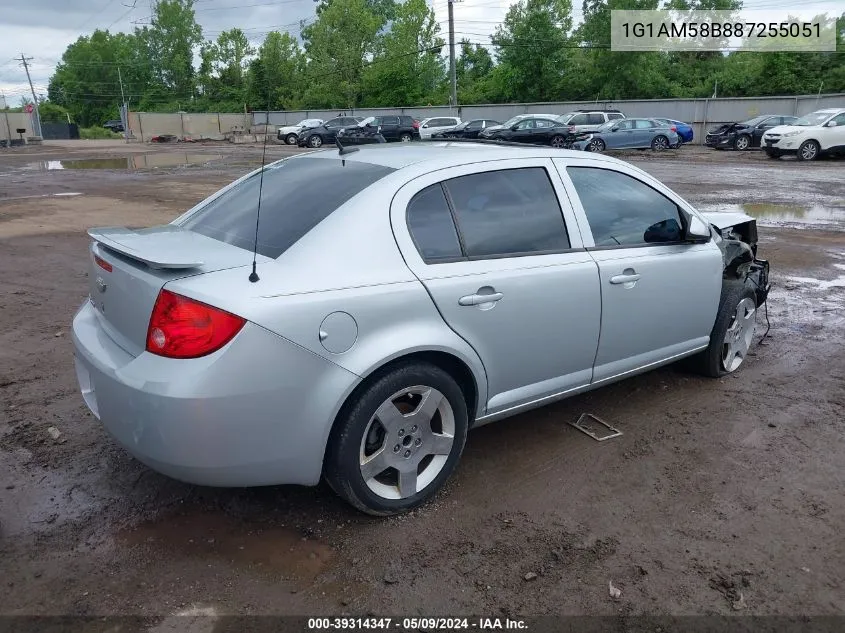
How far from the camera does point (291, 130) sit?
137ft

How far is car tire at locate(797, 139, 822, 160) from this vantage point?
24.4 metres

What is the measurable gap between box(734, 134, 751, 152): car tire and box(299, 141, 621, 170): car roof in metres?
30.6

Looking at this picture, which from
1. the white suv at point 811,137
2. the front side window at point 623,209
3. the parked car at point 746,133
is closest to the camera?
the front side window at point 623,209

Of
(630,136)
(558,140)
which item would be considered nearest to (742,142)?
(630,136)

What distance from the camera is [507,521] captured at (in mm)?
3090

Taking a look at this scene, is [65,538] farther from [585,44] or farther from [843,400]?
[585,44]

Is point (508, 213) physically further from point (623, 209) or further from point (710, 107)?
point (710, 107)

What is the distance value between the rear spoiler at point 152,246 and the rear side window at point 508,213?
127 cm

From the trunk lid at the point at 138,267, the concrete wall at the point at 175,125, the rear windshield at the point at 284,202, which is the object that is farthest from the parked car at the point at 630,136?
the concrete wall at the point at 175,125

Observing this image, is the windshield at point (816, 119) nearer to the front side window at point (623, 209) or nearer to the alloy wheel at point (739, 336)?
the alloy wheel at point (739, 336)

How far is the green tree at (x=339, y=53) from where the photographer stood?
6794cm

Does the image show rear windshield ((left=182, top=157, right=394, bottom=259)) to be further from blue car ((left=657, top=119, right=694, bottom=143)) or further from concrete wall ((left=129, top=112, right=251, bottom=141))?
concrete wall ((left=129, top=112, right=251, bottom=141))

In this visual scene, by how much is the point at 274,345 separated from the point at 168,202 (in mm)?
12586

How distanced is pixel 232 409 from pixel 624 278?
7.35ft
